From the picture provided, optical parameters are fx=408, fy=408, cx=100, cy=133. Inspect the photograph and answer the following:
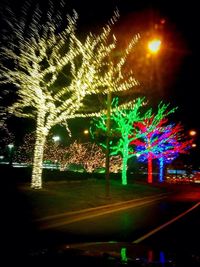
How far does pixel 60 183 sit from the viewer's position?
84.8ft

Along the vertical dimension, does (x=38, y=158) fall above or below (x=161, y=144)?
below

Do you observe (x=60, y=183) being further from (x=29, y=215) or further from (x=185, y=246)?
(x=185, y=246)

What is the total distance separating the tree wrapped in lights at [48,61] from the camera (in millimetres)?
17547

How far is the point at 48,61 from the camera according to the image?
18.7 meters

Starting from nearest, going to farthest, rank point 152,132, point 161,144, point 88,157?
point 152,132 → point 161,144 → point 88,157

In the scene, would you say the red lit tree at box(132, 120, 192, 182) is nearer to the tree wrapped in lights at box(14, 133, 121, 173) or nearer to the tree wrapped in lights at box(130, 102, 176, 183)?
the tree wrapped in lights at box(130, 102, 176, 183)

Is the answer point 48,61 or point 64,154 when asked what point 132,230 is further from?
Answer: point 64,154

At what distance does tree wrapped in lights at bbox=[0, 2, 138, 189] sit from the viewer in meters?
17.5

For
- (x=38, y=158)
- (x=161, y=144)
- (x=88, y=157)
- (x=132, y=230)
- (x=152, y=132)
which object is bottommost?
(x=132, y=230)

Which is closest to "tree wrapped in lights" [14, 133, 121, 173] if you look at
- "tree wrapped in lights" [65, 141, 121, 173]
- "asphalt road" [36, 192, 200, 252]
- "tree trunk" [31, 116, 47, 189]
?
"tree wrapped in lights" [65, 141, 121, 173]

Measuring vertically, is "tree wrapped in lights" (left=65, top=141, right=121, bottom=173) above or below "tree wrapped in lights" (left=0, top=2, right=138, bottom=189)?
below

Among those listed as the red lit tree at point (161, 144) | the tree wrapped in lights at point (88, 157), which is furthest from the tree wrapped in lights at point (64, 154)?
the red lit tree at point (161, 144)

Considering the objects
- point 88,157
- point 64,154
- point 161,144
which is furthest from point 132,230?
point 88,157

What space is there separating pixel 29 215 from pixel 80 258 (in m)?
8.81
